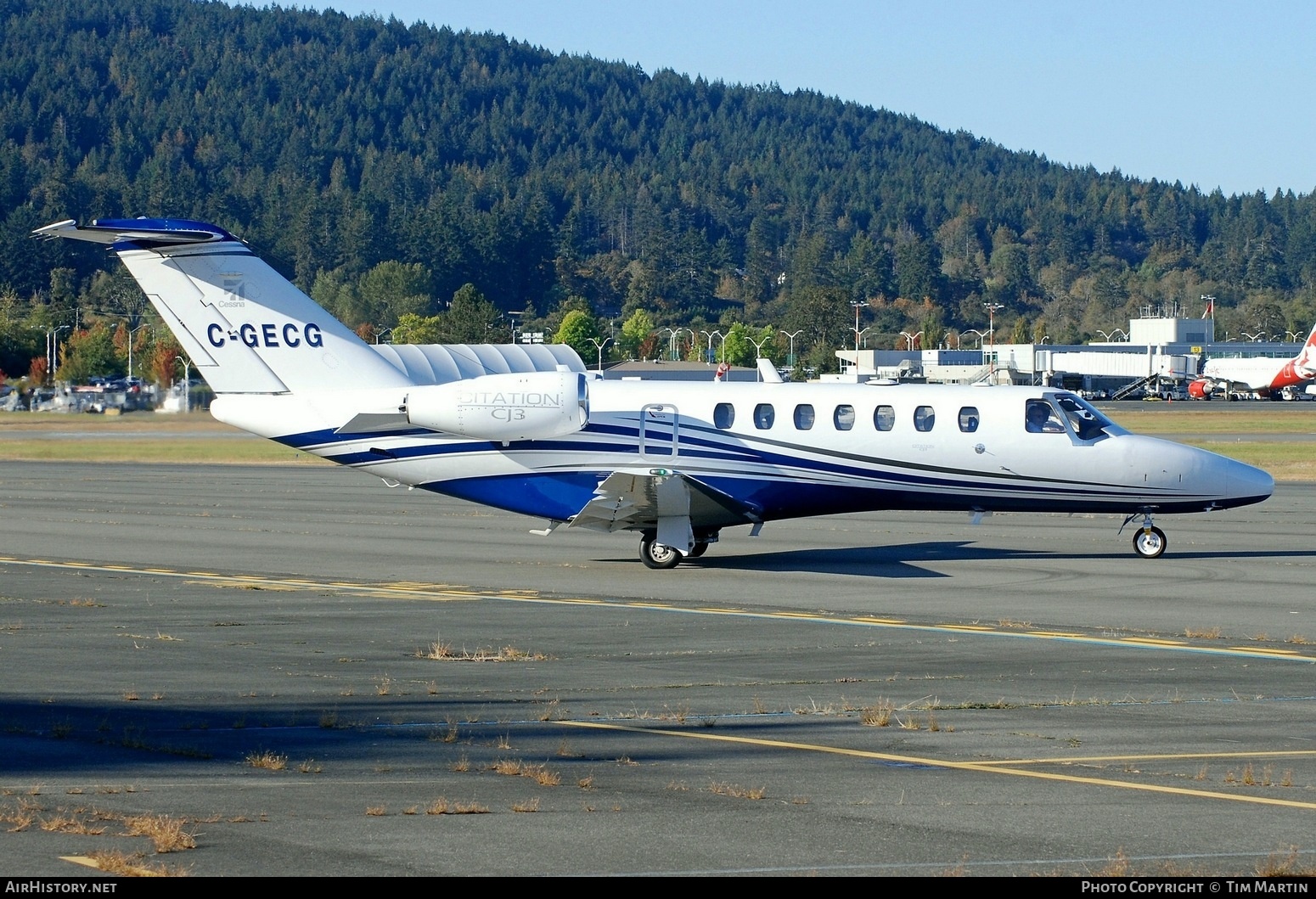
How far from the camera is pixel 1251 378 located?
132 m

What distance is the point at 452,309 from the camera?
184250 millimetres

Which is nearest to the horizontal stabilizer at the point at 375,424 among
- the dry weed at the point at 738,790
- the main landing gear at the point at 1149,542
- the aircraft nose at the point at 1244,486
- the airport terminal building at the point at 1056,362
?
the main landing gear at the point at 1149,542

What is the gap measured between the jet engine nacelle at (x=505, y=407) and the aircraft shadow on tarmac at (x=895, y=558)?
3.20m

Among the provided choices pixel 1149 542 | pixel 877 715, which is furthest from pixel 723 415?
pixel 877 715

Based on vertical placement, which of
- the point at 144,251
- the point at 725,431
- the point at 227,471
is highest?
the point at 144,251

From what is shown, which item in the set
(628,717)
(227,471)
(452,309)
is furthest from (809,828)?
(452,309)

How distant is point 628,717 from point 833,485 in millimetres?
13488

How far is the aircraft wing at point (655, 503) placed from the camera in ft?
79.4

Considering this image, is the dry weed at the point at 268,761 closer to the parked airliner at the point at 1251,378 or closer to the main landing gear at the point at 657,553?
the main landing gear at the point at 657,553

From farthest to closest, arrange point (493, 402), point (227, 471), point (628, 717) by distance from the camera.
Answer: point (227, 471)
point (493, 402)
point (628, 717)

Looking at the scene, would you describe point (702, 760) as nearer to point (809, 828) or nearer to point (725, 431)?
point (809, 828)

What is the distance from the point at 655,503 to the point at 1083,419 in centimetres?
739

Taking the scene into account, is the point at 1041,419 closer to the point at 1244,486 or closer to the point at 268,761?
the point at 1244,486
